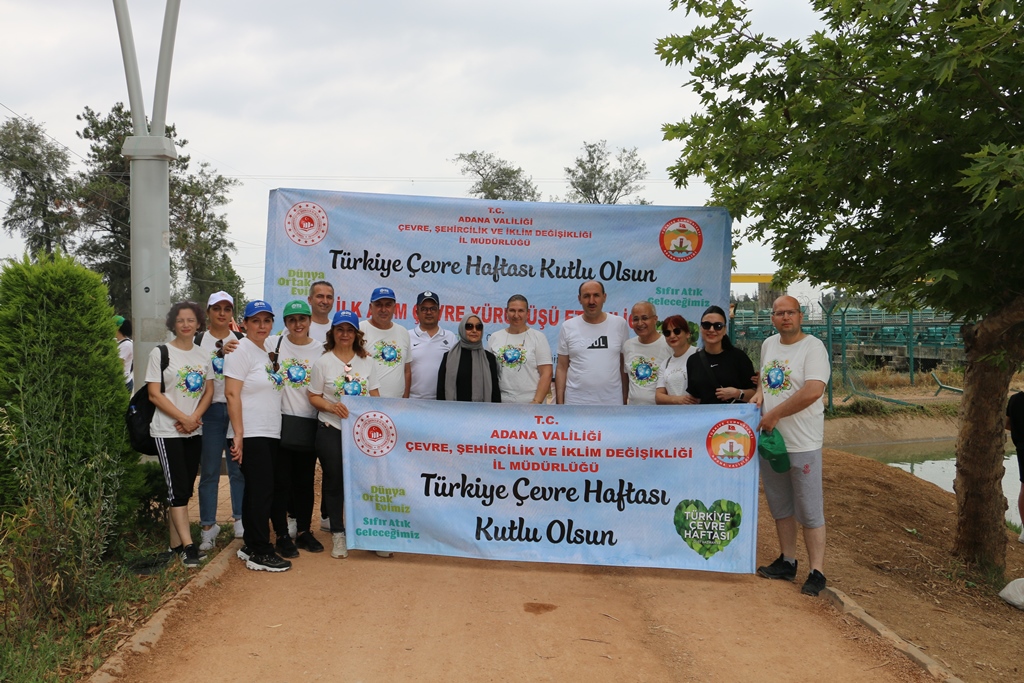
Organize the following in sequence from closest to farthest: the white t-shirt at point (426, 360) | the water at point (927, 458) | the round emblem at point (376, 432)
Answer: the round emblem at point (376, 432) → the white t-shirt at point (426, 360) → the water at point (927, 458)

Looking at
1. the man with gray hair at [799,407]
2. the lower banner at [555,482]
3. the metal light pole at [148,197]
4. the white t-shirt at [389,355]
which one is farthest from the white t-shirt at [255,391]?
the man with gray hair at [799,407]

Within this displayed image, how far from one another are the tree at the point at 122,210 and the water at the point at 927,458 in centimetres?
2969

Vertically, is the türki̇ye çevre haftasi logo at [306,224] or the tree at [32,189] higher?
the tree at [32,189]

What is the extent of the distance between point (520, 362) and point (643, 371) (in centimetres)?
93

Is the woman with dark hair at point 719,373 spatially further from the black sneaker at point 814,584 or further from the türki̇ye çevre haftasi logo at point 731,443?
the black sneaker at point 814,584

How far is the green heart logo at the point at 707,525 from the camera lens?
6031 mm

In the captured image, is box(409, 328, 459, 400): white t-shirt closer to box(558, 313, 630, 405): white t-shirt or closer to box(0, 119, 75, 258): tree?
box(558, 313, 630, 405): white t-shirt

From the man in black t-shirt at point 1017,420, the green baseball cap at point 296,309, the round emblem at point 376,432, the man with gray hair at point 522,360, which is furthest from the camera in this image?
the man in black t-shirt at point 1017,420

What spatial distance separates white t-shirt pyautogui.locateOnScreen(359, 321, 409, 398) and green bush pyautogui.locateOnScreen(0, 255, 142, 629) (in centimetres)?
174

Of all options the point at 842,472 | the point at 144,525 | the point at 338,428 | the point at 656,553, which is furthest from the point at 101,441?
the point at 842,472

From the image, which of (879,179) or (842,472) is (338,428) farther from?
(842,472)

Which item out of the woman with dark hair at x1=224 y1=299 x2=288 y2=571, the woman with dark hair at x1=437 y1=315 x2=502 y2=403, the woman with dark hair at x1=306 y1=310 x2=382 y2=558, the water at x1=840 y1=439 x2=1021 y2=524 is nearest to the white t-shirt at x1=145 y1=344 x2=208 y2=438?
the woman with dark hair at x1=224 y1=299 x2=288 y2=571

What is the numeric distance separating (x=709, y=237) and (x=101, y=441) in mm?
4966

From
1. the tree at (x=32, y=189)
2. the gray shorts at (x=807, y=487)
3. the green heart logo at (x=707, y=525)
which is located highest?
the tree at (x=32, y=189)
